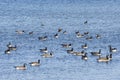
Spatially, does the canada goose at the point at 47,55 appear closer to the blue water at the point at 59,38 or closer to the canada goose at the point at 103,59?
the blue water at the point at 59,38

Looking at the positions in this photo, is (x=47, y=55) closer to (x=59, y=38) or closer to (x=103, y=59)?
(x=103, y=59)

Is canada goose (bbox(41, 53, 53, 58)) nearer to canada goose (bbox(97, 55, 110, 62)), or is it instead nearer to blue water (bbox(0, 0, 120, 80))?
blue water (bbox(0, 0, 120, 80))

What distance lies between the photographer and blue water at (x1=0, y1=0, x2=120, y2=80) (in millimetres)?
52781

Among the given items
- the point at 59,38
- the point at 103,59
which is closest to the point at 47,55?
the point at 103,59

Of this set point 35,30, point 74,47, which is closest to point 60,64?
point 74,47

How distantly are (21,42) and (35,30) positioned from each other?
1032cm

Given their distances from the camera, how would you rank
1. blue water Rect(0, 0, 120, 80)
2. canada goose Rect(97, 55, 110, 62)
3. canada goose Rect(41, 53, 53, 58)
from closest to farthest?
blue water Rect(0, 0, 120, 80) → canada goose Rect(97, 55, 110, 62) → canada goose Rect(41, 53, 53, 58)

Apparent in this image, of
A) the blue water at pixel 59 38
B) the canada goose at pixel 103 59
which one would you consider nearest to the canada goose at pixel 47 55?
the blue water at pixel 59 38

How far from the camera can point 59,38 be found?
70750mm

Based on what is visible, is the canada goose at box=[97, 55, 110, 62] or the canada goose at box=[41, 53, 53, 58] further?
the canada goose at box=[41, 53, 53, 58]

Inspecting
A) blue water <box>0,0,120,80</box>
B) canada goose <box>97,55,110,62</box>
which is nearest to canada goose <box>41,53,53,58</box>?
blue water <box>0,0,120,80</box>

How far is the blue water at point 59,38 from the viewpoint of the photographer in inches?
2078

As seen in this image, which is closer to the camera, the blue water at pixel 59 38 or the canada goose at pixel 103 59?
the blue water at pixel 59 38

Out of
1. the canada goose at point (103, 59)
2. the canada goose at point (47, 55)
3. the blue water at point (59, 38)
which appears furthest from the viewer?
the canada goose at point (47, 55)
